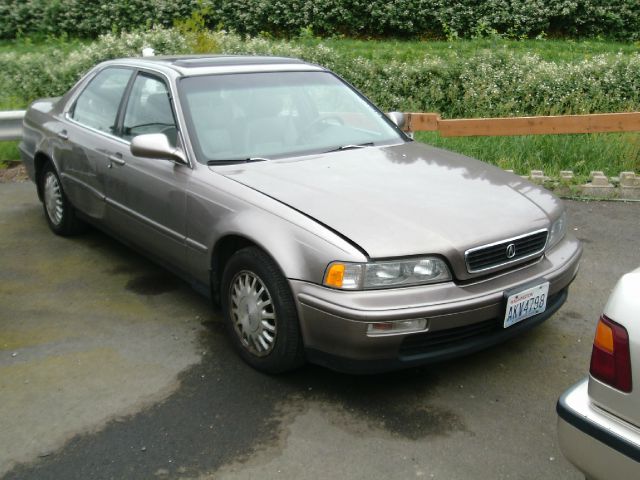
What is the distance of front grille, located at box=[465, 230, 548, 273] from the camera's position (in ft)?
11.3

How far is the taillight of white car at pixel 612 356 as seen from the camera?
2.24 metres

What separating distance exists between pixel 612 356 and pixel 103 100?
431 centimetres

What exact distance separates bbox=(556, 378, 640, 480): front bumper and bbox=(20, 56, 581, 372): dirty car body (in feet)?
3.17

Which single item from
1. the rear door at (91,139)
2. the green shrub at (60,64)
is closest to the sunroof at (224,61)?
the rear door at (91,139)

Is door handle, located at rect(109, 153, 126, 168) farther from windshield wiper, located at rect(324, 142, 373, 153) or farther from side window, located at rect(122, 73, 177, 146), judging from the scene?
windshield wiper, located at rect(324, 142, 373, 153)

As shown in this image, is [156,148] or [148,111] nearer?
[156,148]

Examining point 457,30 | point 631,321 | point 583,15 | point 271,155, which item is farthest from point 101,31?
point 631,321

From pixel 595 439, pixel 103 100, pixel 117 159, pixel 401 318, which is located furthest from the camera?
pixel 103 100

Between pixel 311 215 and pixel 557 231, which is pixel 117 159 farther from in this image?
pixel 557 231

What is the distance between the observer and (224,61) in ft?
16.1

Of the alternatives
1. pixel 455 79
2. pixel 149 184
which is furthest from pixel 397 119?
pixel 455 79

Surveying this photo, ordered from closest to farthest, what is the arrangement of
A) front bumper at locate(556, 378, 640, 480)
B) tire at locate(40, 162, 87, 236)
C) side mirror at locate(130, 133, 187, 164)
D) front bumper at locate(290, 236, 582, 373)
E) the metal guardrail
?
front bumper at locate(556, 378, 640, 480) < front bumper at locate(290, 236, 582, 373) < side mirror at locate(130, 133, 187, 164) < tire at locate(40, 162, 87, 236) < the metal guardrail

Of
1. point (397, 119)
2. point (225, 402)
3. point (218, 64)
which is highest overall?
point (218, 64)

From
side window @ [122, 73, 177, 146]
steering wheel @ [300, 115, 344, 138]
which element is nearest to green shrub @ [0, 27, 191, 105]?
side window @ [122, 73, 177, 146]
